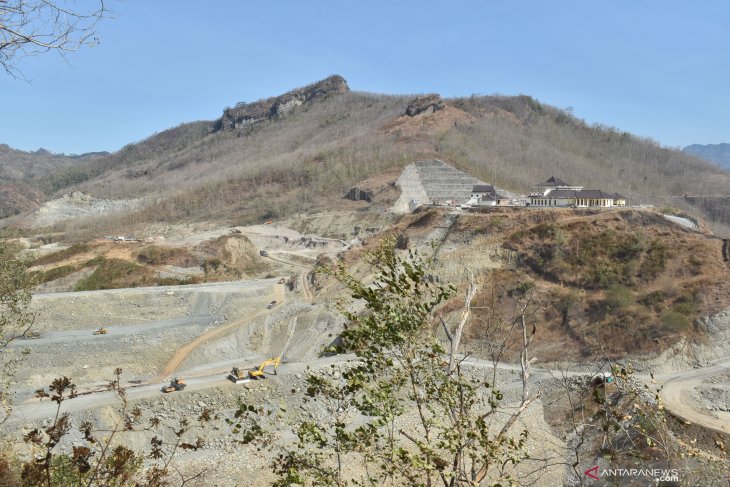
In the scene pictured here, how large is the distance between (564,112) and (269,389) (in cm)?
15554

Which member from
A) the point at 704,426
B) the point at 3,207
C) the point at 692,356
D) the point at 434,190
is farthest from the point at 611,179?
the point at 3,207

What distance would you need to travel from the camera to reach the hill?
96688mm

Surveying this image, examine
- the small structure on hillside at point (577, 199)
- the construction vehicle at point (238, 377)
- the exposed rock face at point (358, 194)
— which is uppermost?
the exposed rock face at point (358, 194)

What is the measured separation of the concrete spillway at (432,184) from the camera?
82.1 meters

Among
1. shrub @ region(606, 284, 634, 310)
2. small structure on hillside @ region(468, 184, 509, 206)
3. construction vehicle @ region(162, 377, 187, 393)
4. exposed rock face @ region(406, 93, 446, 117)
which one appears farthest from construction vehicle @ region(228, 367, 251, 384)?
exposed rock face @ region(406, 93, 446, 117)

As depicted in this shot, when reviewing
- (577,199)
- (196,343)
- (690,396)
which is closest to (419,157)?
(577,199)

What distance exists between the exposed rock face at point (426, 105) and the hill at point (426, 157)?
0.30 meters

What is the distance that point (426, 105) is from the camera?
12706 centimetres

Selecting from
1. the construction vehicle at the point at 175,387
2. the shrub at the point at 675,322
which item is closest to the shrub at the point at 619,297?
the shrub at the point at 675,322

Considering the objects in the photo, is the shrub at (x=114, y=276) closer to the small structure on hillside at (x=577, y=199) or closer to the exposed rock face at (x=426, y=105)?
the small structure on hillside at (x=577, y=199)

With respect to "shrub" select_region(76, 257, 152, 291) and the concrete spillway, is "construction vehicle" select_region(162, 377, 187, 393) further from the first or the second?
the concrete spillway

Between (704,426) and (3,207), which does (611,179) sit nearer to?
(704,426)

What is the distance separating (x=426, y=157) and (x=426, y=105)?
36.6 m

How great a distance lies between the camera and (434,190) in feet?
278
